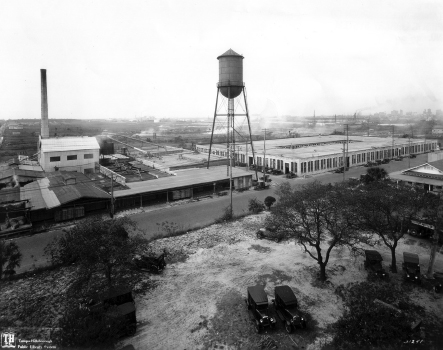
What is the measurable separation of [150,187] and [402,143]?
4670 centimetres

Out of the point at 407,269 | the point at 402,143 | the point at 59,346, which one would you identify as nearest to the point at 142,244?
the point at 59,346

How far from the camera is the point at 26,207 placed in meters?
20.7

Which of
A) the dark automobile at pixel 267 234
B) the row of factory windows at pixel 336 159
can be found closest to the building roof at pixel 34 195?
the dark automobile at pixel 267 234

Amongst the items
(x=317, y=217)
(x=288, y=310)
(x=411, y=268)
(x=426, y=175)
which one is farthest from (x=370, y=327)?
(x=426, y=175)

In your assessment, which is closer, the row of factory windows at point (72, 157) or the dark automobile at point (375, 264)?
the dark automobile at point (375, 264)

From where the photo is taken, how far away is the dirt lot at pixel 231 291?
34.4 feet

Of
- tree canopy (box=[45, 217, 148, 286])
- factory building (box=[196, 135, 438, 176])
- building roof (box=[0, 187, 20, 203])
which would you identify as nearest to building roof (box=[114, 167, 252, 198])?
factory building (box=[196, 135, 438, 176])

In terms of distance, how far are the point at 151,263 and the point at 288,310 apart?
7.07 meters

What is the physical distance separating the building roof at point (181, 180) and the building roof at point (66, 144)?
12.0 meters

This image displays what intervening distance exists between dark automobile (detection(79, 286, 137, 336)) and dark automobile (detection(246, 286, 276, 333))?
13.7ft

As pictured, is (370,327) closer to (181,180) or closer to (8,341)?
(8,341)

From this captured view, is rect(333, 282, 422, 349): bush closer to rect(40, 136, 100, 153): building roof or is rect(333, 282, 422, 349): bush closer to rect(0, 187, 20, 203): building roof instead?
rect(0, 187, 20, 203): building roof

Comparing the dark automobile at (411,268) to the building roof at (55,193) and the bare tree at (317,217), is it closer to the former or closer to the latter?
the bare tree at (317,217)

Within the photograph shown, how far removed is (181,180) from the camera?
1159 inches
